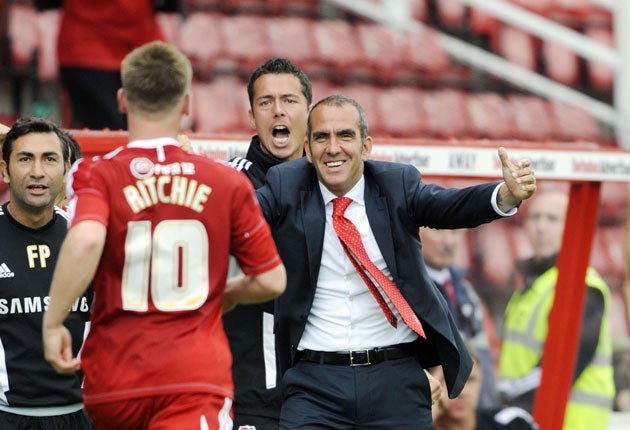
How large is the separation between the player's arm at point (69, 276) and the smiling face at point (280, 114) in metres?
1.65

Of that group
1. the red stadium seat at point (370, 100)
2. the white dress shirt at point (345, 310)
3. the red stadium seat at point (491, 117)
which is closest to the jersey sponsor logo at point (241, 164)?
the white dress shirt at point (345, 310)

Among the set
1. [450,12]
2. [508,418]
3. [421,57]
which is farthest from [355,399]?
[450,12]

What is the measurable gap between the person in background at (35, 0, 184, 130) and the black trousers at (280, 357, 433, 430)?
10.2 feet

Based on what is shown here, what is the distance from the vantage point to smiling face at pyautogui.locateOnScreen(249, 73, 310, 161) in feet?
16.7

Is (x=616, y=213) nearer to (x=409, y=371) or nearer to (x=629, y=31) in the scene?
(x=629, y=31)

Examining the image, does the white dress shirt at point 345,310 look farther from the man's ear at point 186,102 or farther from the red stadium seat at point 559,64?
the red stadium seat at point 559,64

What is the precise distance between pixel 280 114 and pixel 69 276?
178 cm

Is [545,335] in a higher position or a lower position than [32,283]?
lower

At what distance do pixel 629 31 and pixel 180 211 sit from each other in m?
7.38

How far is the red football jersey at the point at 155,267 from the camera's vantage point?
11.8 ft

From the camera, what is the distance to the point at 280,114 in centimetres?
511

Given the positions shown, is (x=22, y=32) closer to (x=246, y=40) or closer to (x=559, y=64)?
(x=246, y=40)

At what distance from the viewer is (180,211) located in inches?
143

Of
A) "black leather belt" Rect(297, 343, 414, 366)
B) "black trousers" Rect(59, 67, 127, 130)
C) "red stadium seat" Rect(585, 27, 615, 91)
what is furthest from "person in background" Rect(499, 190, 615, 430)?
"red stadium seat" Rect(585, 27, 615, 91)
